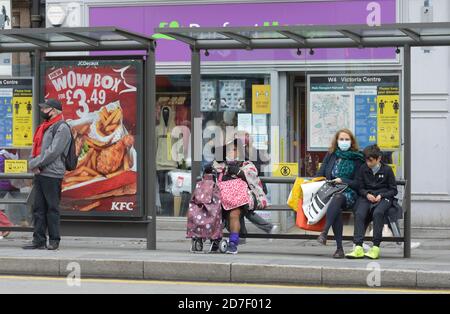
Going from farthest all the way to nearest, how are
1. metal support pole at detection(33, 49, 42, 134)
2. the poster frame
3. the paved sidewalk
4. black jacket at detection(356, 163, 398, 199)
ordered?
1. metal support pole at detection(33, 49, 42, 134)
2. the poster frame
3. black jacket at detection(356, 163, 398, 199)
4. the paved sidewalk

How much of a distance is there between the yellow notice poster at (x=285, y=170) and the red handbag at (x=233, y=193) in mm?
810

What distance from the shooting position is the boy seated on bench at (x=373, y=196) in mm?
11891

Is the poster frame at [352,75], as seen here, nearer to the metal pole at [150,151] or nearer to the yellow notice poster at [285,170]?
the yellow notice poster at [285,170]

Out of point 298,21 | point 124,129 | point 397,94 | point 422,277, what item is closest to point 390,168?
point 397,94

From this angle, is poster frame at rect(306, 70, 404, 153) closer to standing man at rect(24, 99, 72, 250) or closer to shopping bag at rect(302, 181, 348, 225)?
shopping bag at rect(302, 181, 348, 225)

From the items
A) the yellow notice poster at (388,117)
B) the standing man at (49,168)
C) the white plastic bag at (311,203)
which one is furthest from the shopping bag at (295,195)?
the standing man at (49,168)

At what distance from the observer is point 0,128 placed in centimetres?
1362

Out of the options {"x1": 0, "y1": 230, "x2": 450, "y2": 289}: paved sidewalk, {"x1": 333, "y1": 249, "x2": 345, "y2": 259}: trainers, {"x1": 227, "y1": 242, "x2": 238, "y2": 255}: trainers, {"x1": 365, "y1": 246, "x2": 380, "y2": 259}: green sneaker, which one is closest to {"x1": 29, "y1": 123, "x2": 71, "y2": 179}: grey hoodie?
{"x1": 0, "y1": 230, "x2": 450, "y2": 289}: paved sidewalk

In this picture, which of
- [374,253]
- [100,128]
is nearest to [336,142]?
[374,253]

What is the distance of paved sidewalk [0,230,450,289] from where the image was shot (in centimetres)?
1066

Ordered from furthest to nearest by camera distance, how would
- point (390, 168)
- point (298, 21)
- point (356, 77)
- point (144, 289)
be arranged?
1. point (298, 21)
2. point (356, 77)
3. point (390, 168)
4. point (144, 289)

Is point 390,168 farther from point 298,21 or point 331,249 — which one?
point 298,21

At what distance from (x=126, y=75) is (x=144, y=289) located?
11.2 feet

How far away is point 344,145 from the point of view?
12.3 meters
